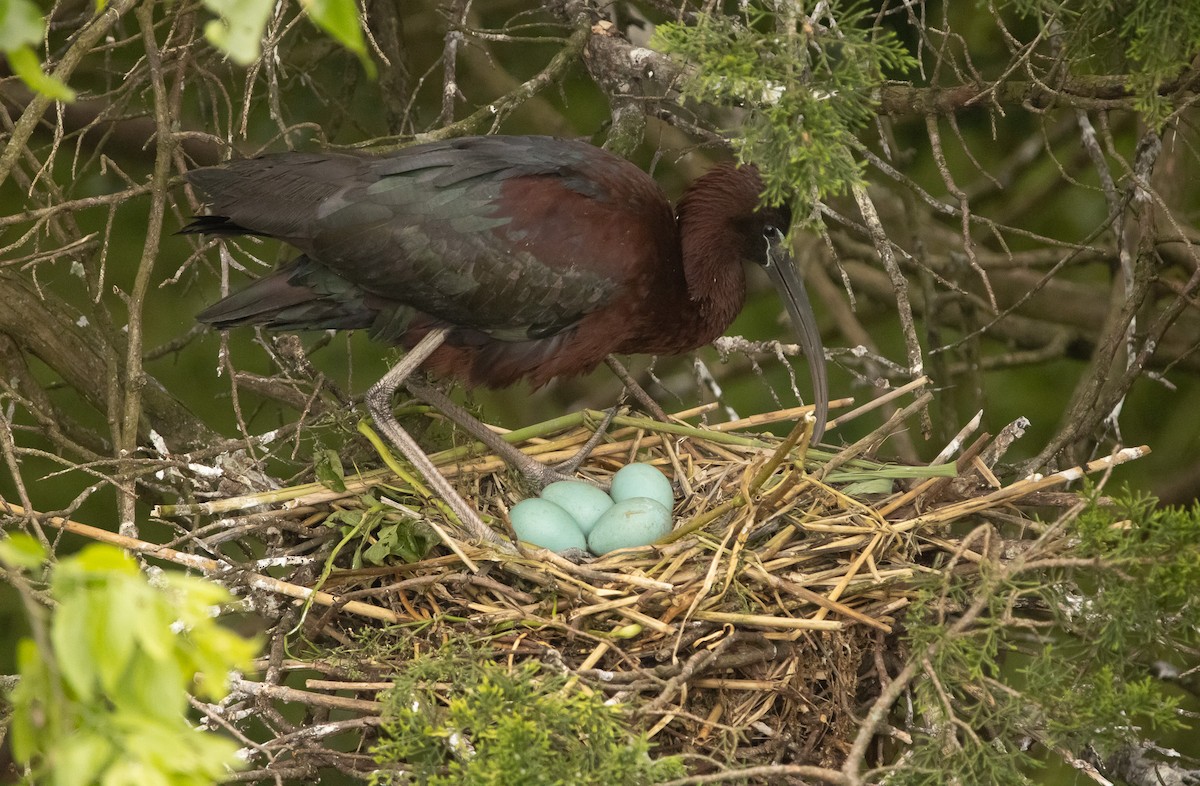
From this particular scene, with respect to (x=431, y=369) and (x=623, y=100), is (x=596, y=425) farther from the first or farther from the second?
(x=623, y=100)

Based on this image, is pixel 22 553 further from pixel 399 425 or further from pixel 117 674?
pixel 399 425

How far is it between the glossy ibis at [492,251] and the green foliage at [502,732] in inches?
43.2

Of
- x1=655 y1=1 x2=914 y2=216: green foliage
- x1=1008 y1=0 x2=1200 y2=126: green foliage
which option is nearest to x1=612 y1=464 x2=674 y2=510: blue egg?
x1=655 y1=1 x2=914 y2=216: green foliage

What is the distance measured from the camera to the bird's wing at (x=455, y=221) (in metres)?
3.69

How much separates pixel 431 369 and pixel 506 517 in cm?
56

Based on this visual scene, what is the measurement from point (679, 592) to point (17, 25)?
6.74 feet

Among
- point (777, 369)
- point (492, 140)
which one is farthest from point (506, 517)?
point (777, 369)

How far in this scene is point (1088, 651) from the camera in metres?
2.55

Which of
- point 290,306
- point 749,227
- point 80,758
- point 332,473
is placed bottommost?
point 332,473

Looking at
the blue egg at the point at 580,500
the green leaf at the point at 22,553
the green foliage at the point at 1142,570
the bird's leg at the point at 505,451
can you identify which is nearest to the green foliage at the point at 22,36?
the green leaf at the point at 22,553

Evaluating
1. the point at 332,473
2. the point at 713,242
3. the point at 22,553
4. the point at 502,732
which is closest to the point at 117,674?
the point at 22,553

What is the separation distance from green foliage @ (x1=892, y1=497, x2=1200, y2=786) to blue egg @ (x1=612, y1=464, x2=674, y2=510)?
1.21 meters

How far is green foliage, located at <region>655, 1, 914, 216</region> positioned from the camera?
7.77 ft

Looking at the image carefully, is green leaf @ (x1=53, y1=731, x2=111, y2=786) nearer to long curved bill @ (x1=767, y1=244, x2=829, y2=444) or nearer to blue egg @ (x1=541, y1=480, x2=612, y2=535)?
blue egg @ (x1=541, y1=480, x2=612, y2=535)
